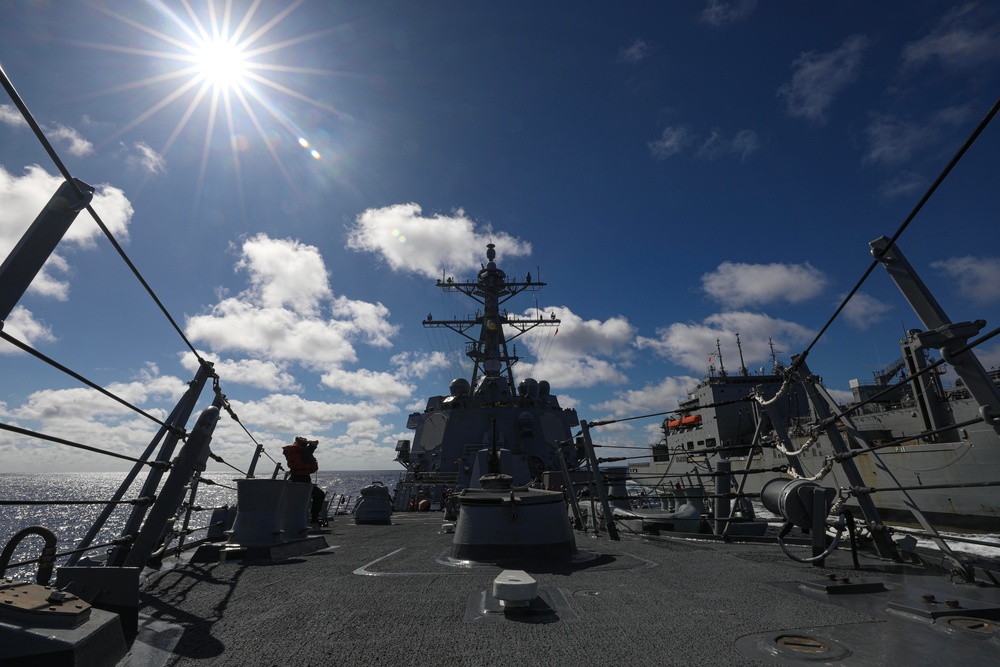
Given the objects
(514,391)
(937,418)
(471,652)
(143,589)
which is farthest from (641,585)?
(514,391)

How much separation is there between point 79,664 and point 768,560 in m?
5.44

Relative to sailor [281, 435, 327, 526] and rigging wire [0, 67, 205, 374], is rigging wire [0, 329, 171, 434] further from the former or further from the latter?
sailor [281, 435, 327, 526]

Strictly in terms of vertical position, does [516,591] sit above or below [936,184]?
below

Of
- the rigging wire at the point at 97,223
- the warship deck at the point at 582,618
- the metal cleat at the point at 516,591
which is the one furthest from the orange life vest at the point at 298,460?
the metal cleat at the point at 516,591

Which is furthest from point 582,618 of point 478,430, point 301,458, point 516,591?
point 478,430

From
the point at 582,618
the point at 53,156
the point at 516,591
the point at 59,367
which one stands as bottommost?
the point at 582,618

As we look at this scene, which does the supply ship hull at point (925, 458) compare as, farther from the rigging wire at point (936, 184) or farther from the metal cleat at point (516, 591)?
the metal cleat at point (516, 591)

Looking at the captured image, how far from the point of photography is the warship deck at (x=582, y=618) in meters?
2.20

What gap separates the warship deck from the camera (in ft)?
7.23

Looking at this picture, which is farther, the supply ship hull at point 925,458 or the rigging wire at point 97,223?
the supply ship hull at point 925,458

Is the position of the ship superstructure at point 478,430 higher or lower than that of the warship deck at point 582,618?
higher

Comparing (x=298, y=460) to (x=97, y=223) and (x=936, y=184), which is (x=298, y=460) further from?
(x=936, y=184)

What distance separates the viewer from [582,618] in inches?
110

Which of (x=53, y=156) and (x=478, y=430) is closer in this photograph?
(x=53, y=156)
